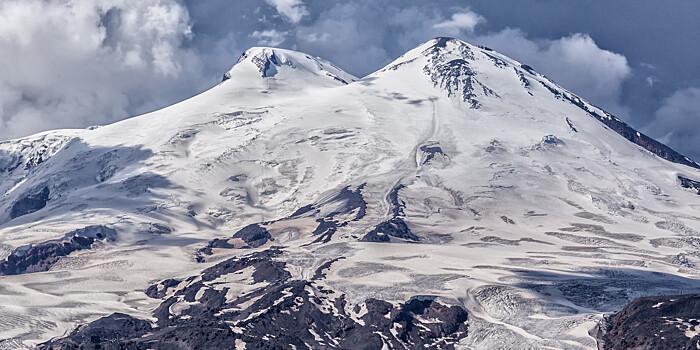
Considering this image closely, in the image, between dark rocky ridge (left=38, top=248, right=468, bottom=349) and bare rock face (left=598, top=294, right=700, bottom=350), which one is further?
dark rocky ridge (left=38, top=248, right=468, bottom=349)

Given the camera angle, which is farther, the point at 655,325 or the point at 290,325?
the point at 290,325

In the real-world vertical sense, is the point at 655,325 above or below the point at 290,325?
above

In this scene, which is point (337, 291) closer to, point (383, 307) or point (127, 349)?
point (383, 307)

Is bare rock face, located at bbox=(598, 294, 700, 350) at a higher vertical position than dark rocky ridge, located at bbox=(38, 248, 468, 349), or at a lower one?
higher

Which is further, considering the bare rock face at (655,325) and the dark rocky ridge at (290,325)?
the dark rocky ridge at (290,325)
